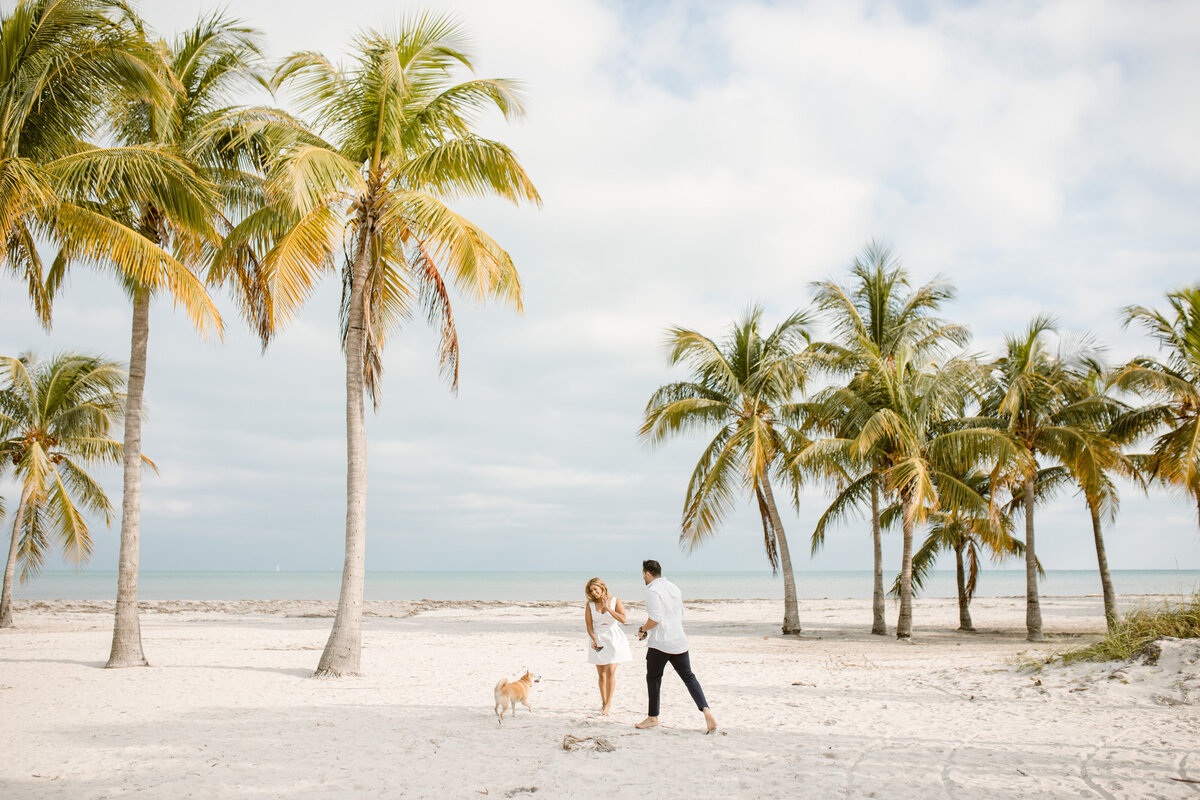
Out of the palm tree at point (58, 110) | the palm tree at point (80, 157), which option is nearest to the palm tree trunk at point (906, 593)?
the palm tree at point (80, 157)

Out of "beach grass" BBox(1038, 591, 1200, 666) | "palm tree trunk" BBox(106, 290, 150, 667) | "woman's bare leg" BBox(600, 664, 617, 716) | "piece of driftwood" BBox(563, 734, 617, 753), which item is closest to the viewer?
"piece of driftwood" BBox(563, 734, 617, 753)

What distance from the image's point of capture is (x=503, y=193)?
409 inches

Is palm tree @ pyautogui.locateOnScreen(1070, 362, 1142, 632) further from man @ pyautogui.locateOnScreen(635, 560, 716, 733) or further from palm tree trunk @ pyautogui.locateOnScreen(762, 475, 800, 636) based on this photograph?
man @ pyautogui.locateOnScreen(635, 560, 716, 733)

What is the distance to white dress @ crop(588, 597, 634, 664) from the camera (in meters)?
7.14

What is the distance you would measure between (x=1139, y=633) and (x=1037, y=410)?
7.70 metres

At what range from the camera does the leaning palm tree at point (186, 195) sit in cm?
1015

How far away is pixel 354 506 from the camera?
33.1ft

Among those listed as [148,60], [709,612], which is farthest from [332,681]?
[709,612]

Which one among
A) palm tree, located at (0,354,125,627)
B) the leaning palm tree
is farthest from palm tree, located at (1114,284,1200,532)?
palm tree, located at (0,354,125,627)

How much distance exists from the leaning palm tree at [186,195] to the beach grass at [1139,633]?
1213 centimetres

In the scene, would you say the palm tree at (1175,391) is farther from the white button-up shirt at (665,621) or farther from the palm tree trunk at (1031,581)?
the white button-up shirt at (665,621)

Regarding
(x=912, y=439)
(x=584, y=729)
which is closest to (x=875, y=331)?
(x=912, y=439)

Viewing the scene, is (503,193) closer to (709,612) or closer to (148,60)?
(148,60)

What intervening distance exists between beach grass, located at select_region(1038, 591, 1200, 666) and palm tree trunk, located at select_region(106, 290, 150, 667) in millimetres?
12626
